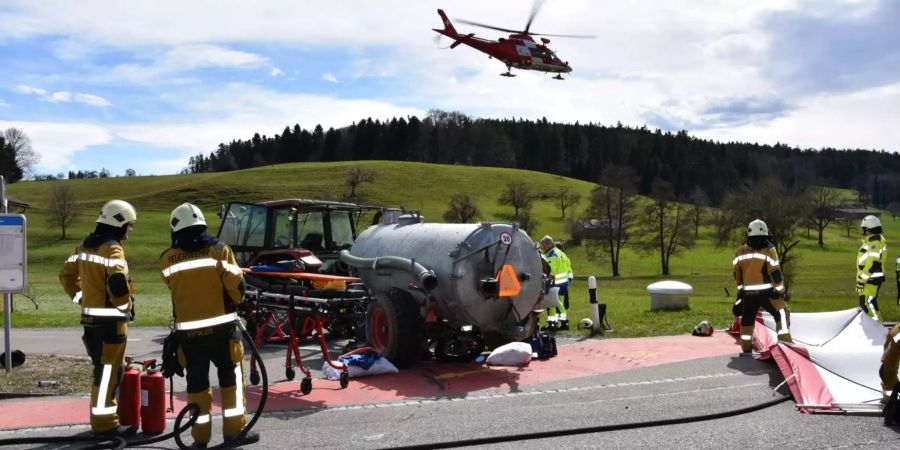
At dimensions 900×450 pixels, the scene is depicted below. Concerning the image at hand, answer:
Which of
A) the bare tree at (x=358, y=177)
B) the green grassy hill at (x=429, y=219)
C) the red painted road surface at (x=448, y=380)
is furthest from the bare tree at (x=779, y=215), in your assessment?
the bare tree at (x=358, y=177)

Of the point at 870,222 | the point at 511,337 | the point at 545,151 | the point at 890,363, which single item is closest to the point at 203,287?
the point at 511,337

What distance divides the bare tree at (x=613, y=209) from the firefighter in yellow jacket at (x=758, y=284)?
5333 centimetres

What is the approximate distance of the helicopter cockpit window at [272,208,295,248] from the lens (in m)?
15.2

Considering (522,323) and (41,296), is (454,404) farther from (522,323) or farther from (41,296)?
(41,296)

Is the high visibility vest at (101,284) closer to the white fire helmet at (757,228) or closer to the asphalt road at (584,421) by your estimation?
the asphalt road at (584,421)

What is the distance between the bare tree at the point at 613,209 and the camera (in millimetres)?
67875

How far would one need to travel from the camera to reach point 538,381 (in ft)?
34.0

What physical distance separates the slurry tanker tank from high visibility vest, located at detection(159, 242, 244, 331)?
13.8 ft

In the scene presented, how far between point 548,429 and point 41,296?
1262 inches

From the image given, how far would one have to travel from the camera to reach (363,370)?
1062cm

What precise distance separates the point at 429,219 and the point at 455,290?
Result: 242ft

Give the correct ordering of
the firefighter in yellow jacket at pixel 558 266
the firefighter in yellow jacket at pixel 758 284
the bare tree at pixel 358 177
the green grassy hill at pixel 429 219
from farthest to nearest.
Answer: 1. the bare tree at pixel 358 177
2. the green grassy hill at pixel 429 219
3. the firefighter in yellow jacket at pixel 558 266
4. the firefighter in yellow jacket at pixel 758 284

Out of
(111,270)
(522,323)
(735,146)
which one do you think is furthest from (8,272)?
(735,146)

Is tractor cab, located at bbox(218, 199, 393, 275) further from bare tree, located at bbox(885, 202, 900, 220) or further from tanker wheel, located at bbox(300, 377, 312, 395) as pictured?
bare tree, located at bbox(885, 202, 900, 220)
